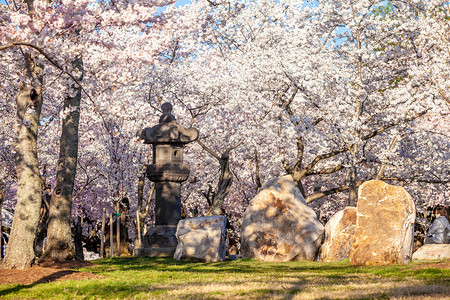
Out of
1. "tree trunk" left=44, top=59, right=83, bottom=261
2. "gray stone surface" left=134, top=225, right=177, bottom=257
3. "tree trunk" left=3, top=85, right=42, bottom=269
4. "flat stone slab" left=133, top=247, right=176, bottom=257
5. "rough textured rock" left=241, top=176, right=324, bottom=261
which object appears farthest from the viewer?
"gray stone surface" left=134, top=225, right=177, bottom=257

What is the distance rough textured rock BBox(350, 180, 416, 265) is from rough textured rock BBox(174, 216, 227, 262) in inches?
176

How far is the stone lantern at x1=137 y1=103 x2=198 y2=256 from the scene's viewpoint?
1820 cm

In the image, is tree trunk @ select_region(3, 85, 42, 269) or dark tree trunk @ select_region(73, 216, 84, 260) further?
dark tree trunk @ select_region(73, 216, 84, 260)

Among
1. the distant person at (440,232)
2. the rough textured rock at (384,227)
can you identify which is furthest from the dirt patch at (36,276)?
the distant person at (440,232)

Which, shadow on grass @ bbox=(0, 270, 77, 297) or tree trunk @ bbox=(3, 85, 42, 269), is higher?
tree trunk @ bbox=(3, 85, 42, 269)

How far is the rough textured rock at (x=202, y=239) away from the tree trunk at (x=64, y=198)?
3.50m

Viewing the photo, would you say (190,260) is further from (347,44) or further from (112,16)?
(347,44)

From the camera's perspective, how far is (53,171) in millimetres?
29766

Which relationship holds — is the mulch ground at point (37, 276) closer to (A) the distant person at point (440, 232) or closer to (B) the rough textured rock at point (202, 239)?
(B) the rough textured rock at point (202, 239)

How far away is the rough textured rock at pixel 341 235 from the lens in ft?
49.9

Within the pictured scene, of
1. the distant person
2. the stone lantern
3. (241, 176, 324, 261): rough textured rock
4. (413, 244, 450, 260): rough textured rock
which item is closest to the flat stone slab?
the stone lantern

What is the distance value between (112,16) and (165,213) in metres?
8.05

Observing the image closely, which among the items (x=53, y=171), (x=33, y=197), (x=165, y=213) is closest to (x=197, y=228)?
(x=165, y=213)

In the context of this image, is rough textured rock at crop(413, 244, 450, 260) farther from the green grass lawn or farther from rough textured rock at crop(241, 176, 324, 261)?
the green grass lawn
